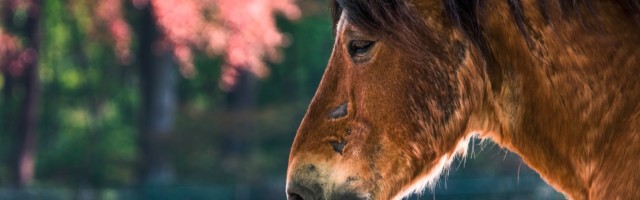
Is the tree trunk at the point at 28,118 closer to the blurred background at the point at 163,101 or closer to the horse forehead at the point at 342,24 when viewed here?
the blurred background at the point at 163,101

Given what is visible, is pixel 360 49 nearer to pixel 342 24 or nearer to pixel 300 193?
pixel 342 24

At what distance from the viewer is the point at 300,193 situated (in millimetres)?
2945

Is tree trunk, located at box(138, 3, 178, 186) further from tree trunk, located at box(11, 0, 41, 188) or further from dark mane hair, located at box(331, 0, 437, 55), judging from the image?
dark mane hair, located at box(331, 0, 437, 55)

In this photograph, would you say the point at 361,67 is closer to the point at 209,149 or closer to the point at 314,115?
the point at 314,115

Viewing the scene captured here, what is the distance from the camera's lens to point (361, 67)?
9.50 ft

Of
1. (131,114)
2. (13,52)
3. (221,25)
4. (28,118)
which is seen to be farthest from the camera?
(131,114)

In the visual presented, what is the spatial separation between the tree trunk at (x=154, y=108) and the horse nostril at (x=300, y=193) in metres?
19.1

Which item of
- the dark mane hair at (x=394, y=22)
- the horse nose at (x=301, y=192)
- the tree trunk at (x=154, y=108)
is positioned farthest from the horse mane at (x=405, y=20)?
the tree trunk at (x=154, y=108)

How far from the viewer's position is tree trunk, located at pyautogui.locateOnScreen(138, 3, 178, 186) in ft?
73.0

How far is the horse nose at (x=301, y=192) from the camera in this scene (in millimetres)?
2930

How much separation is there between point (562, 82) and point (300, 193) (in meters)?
0.75

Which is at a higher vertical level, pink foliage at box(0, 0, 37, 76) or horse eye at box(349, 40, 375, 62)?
pink foliage at box(0, 0, 37, 76)

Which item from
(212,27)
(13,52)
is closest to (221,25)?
(212,27)

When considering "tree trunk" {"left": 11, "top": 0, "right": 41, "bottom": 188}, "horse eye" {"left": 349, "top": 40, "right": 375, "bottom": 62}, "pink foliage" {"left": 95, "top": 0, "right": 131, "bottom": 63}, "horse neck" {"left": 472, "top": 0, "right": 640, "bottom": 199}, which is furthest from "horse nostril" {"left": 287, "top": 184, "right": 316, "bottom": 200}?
"tree trunk" {"left": 11, "top": 0, "right": 41, "bottom": 188}
